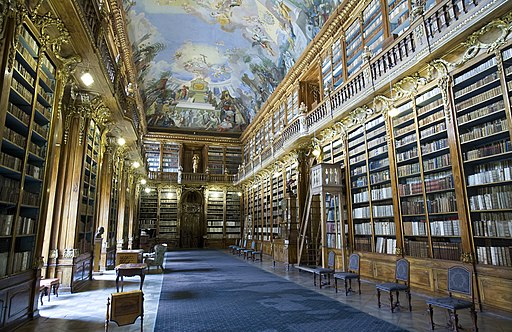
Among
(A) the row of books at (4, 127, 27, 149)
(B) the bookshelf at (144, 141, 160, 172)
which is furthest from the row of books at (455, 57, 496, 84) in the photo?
(B) the bookshelf at (144, 141, 160, 172)

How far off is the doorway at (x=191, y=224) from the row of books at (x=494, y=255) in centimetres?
1574

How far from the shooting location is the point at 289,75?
40.2 feet

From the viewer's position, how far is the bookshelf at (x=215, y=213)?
18.8 meters

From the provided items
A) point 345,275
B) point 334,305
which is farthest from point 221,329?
point 345,275

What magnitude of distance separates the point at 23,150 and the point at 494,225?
6.28 metres

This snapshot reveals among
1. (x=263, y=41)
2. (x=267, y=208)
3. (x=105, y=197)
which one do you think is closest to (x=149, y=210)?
(x=267, y=208)

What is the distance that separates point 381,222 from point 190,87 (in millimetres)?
14634

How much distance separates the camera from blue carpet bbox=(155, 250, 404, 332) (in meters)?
3.86

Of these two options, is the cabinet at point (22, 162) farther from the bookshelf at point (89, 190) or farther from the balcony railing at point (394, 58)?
the balcony railing at point (394, 58)

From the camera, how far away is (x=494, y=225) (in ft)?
14.1

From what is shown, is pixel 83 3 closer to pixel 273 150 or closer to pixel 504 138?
pixel 504 138

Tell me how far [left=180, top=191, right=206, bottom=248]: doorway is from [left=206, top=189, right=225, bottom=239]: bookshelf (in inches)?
19.8

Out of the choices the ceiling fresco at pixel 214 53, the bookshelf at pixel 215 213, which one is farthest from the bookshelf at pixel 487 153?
the bookshelf at pixel 215 213

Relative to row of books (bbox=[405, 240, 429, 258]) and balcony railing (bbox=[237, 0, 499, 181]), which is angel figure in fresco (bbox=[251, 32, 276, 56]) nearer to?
balcony railing (bbox=[237, 0, 499, 181])
